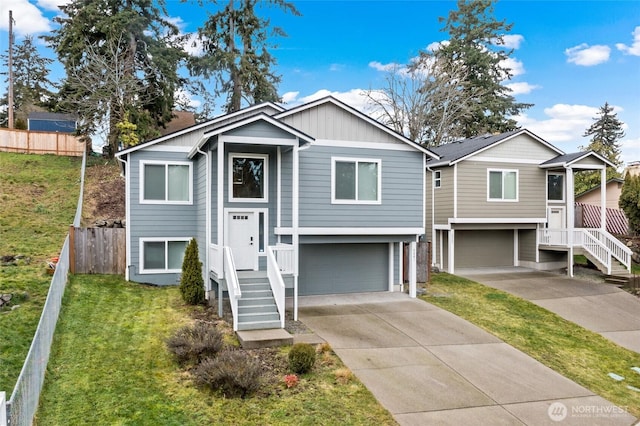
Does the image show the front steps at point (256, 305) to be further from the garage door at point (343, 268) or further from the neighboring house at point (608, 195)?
the neighboring house at point (608, 195)

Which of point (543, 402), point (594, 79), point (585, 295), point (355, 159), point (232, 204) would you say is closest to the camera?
point (543, 402)

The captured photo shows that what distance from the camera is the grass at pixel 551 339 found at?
30.0 feet

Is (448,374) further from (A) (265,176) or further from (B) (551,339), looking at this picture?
(A) (265,176)

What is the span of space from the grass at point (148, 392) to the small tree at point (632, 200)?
699 inches

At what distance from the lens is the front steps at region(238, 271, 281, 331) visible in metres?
10.7

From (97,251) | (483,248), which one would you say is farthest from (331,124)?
(483,248)

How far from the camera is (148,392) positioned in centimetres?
730

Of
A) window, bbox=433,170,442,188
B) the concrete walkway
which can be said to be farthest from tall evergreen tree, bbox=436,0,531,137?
the concrete walkway

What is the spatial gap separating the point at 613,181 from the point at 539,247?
1048 centimetres

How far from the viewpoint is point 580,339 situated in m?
11.6

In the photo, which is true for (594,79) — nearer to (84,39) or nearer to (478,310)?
(478,310)

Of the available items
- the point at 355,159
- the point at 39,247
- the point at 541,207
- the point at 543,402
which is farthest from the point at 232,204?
the point at 541,207

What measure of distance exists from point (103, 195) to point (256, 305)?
16.0 m

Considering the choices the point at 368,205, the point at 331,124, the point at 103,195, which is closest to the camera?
the point at 331,124
